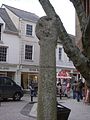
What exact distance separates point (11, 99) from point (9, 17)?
64.0 ft

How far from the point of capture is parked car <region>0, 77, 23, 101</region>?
26.0 metres

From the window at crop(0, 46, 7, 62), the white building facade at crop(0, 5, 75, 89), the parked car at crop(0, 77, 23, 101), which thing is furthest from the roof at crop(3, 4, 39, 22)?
the parked car at crop(0, 77, 23, 101)

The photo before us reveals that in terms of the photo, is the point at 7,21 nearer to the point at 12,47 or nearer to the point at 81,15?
the point at 12,47

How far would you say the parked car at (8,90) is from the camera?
26031 mm

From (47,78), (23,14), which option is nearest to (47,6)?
(47,78)

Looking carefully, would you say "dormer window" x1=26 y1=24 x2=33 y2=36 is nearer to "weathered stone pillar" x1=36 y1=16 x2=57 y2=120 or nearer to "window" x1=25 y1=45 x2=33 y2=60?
"window" x1=25 y1=45 x2=33 y2=60

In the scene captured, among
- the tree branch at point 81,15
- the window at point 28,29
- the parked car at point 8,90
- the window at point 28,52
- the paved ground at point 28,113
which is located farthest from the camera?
the window at point 28,29

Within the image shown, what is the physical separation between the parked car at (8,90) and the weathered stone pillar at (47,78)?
20.2 meters

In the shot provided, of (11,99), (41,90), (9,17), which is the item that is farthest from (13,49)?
(41,90)

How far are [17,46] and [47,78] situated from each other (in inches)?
1520

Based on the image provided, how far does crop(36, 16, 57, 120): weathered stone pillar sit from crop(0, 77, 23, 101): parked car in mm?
20200

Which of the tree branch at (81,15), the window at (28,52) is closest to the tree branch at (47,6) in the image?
the tree branch at (81,15)

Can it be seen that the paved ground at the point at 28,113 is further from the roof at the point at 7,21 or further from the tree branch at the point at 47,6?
the roof at the point at 7,21

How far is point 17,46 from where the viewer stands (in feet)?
145
